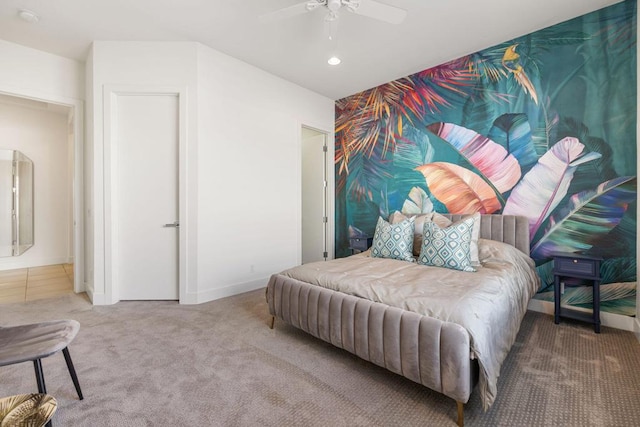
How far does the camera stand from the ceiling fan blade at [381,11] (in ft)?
6.73

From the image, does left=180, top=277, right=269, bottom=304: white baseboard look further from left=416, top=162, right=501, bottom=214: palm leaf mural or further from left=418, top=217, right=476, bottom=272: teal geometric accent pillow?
left=416, top=162, right=501, bottom=214: palm leaf mural

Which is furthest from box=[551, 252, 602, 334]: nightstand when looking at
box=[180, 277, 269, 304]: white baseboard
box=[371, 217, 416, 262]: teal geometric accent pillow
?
box=[180, 277, 269, 304]: white baseboard

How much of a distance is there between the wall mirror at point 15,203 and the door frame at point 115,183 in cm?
323

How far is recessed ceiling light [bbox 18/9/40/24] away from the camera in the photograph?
8.54ft

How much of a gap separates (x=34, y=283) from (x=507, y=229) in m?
6.22

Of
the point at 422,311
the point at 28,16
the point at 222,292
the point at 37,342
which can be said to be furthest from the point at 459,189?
the point at 28,16

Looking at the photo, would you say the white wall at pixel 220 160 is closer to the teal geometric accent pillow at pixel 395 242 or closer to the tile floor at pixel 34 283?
the tile floor at pixel 34 283

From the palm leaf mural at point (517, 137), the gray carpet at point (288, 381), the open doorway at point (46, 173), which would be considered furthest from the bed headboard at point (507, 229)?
the open doorway at point (46, 173)

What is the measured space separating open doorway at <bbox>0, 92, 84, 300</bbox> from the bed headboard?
5.97 metres

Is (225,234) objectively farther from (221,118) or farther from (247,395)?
(247,395)

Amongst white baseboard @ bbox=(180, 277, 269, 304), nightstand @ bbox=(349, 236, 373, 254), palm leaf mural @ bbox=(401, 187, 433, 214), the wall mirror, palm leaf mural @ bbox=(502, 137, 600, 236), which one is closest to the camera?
palm leaf mural @ bbox=(502, 137, 600, 236)

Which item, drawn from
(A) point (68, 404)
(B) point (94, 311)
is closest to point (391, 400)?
(A) point (68, 404)

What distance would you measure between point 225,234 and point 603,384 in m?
3.51

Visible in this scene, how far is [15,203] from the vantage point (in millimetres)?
4848
